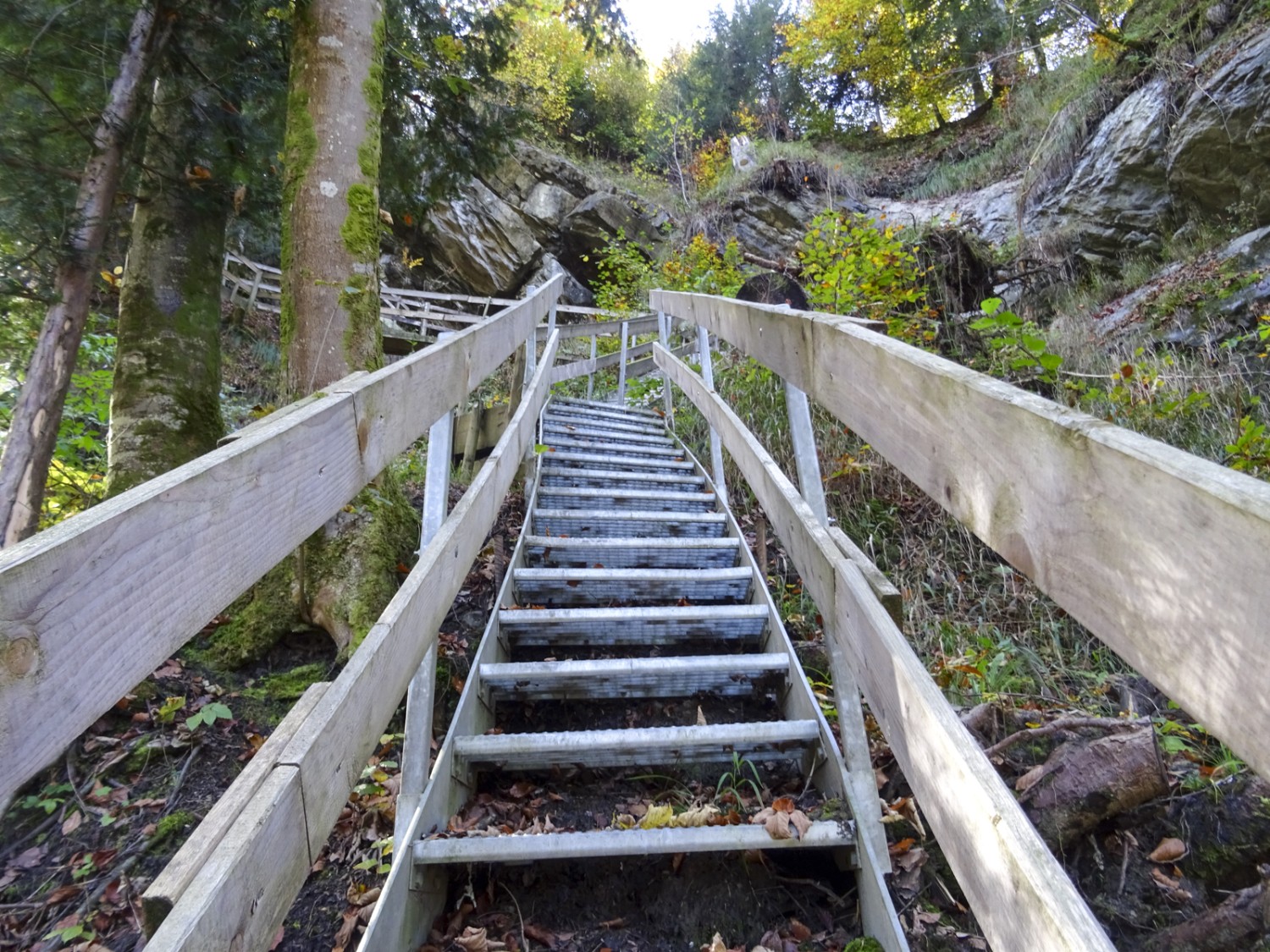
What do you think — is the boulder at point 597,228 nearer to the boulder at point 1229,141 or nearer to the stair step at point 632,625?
the boulder at point 1229,141

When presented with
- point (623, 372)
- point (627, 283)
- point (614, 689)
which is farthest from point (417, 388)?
point (627, 283)

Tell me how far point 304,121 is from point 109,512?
320 cm

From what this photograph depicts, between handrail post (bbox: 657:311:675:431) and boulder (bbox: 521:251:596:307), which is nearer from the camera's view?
handrail post (bbox: 657:311:675:431)

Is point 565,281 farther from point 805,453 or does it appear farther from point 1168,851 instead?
point 1168,851

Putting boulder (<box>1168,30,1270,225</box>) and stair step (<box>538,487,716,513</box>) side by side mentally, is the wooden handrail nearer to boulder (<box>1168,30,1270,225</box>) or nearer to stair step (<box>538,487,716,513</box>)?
stair step (<box>538,487,716,513</box>)

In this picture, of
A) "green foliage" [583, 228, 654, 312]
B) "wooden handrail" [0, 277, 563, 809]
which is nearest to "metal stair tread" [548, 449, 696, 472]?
"wooden handrail" [0, 277, 563, 809]

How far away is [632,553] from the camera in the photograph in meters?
3.27

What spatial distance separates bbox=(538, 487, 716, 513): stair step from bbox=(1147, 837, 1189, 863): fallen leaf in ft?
8.82

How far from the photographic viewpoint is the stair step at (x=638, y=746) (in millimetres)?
2008

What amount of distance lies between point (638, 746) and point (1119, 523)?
1.70 meters

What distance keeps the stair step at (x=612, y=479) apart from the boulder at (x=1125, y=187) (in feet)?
22.8

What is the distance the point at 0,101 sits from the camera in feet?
10.4

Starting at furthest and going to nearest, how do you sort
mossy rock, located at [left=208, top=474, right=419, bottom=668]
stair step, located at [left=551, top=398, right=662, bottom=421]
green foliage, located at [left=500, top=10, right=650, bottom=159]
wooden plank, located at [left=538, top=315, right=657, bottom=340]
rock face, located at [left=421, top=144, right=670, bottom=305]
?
green foliage, located at [left=500, top=10, right=650, bottom=159], rock face, located at [left=421, top=144, right=670, bottom=305], wooden plank, located at [left=538, top=315, right=657, bottom=340], stair step, located at [left=551, top=398, right=662, bottom=421], mossy rock, located at [left=208, top=474, right=419, bottom=668]

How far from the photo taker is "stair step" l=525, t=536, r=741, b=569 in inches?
127
